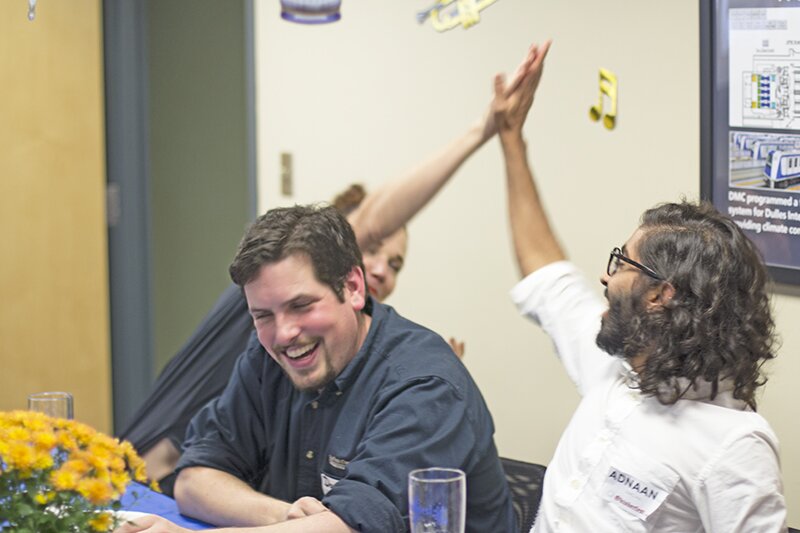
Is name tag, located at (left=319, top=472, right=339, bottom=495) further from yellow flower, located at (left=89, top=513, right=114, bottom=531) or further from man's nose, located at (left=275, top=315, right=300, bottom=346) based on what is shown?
yellow flower, located at (left=89, top=513, right=114, bottom=531)

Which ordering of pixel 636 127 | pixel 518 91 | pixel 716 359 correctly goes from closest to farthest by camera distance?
pixel 716 359
pixel 518 91
pixel 636 127

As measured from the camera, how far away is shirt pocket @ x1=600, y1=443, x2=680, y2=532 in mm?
1685

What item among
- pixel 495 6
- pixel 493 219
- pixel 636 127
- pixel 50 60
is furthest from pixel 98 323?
pixel 636 127

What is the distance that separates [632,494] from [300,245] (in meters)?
0.69

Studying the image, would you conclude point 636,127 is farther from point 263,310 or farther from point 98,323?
point 98,323

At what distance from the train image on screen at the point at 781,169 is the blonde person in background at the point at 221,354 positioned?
66 cm

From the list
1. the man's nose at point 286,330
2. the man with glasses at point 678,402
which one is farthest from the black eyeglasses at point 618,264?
the man's nose at point 286,330

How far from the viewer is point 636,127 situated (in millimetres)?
2930

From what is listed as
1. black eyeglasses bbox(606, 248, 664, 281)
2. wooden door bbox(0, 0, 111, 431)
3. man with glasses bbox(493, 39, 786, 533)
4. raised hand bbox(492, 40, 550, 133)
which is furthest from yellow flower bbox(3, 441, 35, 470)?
wooden door bbox(0, 0, 111, 431)

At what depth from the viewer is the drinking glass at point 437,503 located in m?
1.41

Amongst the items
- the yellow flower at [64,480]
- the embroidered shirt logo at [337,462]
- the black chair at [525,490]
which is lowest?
the black chair at [525,490]

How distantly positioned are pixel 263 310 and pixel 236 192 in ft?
10.7

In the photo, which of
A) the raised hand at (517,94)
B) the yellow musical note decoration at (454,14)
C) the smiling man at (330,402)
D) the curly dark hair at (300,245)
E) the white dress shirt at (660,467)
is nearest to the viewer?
the white dress shirt at (660,467)

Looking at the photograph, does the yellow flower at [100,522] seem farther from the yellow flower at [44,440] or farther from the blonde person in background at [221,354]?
the blonde person in background at [221,354]
